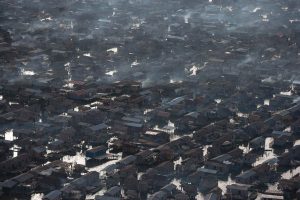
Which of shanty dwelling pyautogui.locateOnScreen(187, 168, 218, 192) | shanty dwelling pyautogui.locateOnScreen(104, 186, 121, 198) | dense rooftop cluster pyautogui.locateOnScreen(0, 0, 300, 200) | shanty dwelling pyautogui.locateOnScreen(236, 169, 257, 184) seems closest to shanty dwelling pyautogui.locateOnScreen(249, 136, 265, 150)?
dense rooftop cluster pyautogui.locateOnScreen(0, 0, 300, 200)

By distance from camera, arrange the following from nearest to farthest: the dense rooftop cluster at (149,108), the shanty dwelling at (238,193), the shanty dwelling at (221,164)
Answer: the shanty dwelling at (238,193) < the dense rooftop cluster at (149,108) < the shanty dwelling at (221,164)

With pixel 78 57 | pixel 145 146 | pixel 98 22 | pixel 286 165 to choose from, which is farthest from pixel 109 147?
pixel 98 22

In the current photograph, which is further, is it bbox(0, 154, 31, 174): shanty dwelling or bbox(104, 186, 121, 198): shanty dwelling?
bbox(0, 154, 31, 174): shanty dwelling

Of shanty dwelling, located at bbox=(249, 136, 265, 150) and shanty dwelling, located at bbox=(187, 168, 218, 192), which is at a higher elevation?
shanty dwelling, located at bbox=(187, 168, 218, 192)

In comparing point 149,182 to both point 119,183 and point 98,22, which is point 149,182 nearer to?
point 119,183

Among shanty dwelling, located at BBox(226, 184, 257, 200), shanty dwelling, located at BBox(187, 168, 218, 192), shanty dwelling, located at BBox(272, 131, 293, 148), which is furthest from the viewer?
shanty dwelling, located at BBox(272, 131, 293, 148)

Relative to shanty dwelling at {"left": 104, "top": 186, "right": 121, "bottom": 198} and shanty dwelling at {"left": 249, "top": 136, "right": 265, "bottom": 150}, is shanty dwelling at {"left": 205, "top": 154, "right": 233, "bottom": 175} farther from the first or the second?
shanty dwelling at {"left": 104, "top": 186, "right": 121, "bottom": 198}

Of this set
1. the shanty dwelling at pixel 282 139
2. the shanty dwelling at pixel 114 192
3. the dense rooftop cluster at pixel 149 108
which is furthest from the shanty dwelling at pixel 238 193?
the shanty dwelling at pixel 282 139


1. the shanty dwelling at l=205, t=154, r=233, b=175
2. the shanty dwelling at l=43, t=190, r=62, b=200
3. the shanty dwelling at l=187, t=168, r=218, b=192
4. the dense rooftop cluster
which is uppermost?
the shanty dwelling at l=43, t=190, r=62, b=200

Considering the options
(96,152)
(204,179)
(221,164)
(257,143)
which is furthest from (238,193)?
(96,152)

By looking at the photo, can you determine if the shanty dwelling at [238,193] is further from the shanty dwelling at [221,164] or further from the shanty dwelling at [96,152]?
the shanty dwelling at [96,152]

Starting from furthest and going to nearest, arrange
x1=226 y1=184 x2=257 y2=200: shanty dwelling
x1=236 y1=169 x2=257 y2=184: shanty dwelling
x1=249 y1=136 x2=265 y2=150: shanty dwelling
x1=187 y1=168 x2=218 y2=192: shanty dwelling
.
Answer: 1. x1=249 y1=136 x2=265 y2=150: shanty dwelling
2. x1=236 y1=169 x2=257 y2=184: shanty dwelling
3. x1=187 y1=168 x2=218 y2=192: shanty dwelling
4. x1=226 y1=184 x2=257 y2=200: shanty dwelling
